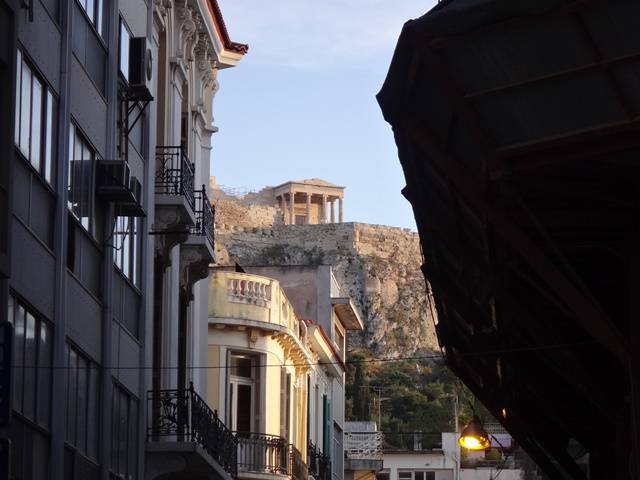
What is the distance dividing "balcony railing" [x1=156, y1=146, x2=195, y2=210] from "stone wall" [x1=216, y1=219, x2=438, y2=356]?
105 m

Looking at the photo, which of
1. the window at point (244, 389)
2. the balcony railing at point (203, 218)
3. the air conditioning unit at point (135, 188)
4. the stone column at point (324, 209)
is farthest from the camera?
the stone column at point (324, 209)

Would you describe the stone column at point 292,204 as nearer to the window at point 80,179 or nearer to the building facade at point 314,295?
the building facade at point 314,295

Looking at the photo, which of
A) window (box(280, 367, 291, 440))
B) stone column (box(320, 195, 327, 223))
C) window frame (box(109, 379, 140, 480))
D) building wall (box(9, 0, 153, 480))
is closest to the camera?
building wall (box(9, 0, 153, 480))

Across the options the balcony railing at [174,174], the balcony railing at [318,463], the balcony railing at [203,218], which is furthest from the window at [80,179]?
the balcony railing at [318,463]

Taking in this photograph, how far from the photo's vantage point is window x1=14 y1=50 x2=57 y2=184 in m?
18.0

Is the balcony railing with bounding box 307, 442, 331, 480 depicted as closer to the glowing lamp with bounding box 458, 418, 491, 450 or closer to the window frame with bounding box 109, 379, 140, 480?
the window frame with bounding box 109, 379, 140, 480

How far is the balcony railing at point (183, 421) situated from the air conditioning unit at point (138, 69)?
453 cm

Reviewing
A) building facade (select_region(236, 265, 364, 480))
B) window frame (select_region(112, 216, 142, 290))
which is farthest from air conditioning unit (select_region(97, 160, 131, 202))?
building facade (select_region(236, 265, 364, 480))

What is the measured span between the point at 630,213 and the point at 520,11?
9.32ft

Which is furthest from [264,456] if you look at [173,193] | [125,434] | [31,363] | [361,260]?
[361,260]

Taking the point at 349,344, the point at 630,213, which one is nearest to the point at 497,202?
the point at 630,213

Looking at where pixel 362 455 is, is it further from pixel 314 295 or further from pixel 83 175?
pixel 83 175

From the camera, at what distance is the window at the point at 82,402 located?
67.2 ft

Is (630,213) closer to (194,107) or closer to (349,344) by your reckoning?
(194,107)
